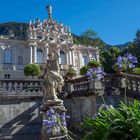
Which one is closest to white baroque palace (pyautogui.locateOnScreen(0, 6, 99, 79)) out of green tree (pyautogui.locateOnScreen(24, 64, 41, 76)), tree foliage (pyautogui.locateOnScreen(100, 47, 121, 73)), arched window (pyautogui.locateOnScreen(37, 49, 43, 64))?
arched window (pyautogui.locateOnScreen(37, 49, 43, 64))

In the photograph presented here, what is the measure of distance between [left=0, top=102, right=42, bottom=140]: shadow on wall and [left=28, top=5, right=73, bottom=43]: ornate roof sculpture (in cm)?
3691

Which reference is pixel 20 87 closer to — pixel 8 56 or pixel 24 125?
pixel 24 125

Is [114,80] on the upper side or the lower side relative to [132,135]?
upper

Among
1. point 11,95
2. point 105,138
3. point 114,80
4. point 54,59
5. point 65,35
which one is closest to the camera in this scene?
point 105,138

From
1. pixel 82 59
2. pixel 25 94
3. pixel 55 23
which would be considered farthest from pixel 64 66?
pixel 25 94

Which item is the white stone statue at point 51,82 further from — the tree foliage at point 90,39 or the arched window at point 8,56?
the tree foliage at point 90,39

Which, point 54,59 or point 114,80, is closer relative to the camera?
point 54,59

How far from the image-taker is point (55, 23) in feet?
169

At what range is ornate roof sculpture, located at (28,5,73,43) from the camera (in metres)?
47.0

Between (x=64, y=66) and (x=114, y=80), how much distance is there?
36.6 metres

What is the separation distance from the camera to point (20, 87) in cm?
1033

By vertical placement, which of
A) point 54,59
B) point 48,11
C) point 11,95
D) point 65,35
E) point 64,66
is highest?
point 48,11

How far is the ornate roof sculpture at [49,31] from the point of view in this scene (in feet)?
154

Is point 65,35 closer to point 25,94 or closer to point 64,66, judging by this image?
point 64,66
